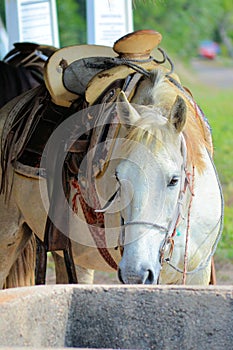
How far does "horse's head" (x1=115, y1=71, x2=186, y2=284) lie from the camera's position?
3553mm

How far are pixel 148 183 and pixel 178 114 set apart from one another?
0.39 metres

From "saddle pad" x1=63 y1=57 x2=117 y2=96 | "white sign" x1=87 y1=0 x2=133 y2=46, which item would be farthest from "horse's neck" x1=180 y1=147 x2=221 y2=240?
"white sign" x1=87 y1=0 x2=133 y2=46

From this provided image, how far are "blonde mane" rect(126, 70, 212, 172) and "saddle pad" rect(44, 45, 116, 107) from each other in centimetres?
74

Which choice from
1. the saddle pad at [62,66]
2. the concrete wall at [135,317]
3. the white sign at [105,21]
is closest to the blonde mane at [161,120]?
the saddle pad at [62,66]

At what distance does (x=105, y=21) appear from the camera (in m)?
7.90

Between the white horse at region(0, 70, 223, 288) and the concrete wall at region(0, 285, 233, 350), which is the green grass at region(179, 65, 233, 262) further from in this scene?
the concrete wall at region(0, 285, 233, 350)

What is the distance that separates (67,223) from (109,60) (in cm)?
89

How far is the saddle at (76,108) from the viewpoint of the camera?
4.25 m

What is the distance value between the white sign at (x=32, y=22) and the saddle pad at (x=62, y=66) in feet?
11.8

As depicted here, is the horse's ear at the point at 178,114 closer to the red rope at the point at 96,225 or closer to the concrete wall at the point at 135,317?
the red rope at the point at 96,225

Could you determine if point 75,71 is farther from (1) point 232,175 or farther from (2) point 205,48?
(2) point 205,48

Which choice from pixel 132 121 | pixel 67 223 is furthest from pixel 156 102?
pixel 67 223

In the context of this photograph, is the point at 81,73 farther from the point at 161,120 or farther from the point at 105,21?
the point at 105,21

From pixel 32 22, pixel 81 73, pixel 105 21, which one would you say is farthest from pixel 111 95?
pixel 32 22
